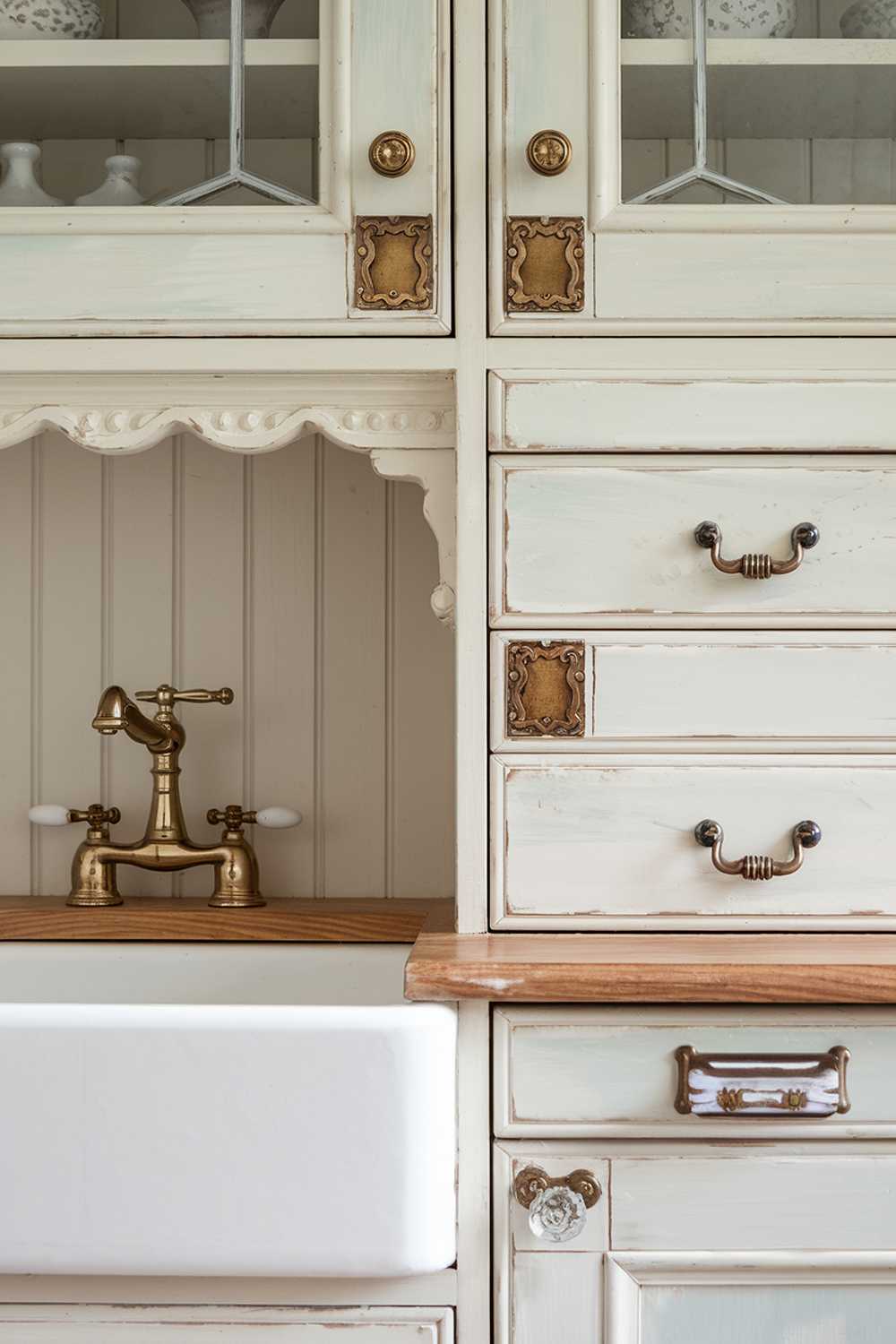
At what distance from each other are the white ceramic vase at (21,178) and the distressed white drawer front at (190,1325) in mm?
972

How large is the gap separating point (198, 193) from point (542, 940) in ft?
2.48

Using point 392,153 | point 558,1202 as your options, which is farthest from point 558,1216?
point 392,153

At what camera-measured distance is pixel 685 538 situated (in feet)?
3.74

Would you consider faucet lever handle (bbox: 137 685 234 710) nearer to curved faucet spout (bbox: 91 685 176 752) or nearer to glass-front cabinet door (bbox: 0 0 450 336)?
curved faucet spout (bbox: 91 685 176 752)

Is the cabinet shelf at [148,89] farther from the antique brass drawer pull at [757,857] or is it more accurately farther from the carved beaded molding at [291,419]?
the antique brass drawer pull at [757,857]

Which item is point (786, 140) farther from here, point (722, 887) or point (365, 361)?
point (722, 887)

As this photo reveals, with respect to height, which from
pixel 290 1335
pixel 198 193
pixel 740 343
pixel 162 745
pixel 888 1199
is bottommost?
pixel 290 1335

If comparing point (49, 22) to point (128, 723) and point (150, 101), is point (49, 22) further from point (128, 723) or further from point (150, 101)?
point (128, 723)

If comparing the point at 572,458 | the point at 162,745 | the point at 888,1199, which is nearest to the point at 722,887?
the point at 888,1199

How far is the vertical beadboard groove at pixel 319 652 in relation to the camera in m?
1.47

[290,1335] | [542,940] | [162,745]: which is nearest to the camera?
[290,1335]

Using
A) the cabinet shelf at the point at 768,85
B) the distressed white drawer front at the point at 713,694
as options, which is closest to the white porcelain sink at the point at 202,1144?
the distressed white drawer front at the point at 713,694

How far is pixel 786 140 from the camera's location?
3.81 feet

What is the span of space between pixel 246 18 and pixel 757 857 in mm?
907
